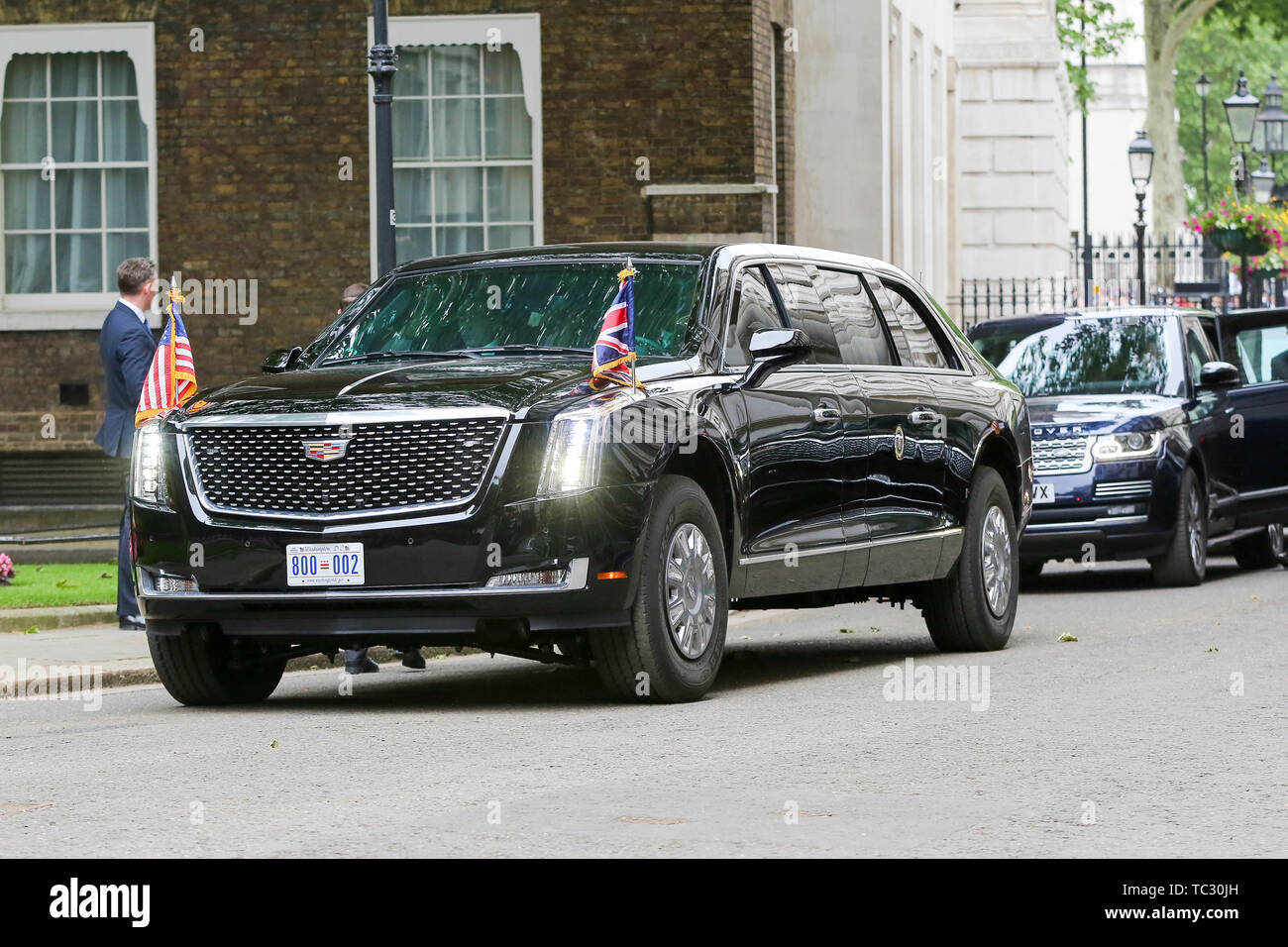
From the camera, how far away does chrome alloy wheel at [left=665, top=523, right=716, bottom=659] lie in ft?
31.7

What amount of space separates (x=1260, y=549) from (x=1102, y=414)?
297 centimetres

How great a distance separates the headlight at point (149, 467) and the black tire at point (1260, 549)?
1140cm

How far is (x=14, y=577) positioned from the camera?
17.8m

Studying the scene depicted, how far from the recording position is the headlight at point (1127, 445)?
17.0 metres

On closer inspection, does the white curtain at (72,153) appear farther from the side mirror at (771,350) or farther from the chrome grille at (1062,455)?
the side mirror at (771,350)

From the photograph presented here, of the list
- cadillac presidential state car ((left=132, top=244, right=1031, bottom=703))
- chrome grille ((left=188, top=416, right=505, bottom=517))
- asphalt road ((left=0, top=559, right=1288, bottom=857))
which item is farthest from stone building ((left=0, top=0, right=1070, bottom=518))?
chrome grille ((left=188, top=416, right=505, bottom=517))

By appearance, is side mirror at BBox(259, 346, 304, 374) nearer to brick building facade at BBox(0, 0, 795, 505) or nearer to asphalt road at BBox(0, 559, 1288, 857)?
asphalt road at BBox(0, 559, 1288, 857)

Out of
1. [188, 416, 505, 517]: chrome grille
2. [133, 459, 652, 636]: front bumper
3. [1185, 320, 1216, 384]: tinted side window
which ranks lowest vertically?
[133, 459, 652, 636]: front bumper

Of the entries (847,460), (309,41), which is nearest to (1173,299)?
(309,41)

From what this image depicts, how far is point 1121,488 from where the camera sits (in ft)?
55.7

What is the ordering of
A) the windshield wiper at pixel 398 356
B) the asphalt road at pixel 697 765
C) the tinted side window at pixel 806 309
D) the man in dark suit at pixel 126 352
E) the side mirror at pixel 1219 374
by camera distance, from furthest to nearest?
the side mirror at pixel 1219 374 < the man in dark suit at pixel 126 352 < the tinted side window at pixel 806 309 < the windshield wiper at pixel 398 356 < the asphalt road at pixel 697 765

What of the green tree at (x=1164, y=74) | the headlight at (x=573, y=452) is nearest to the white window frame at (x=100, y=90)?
the headlight at (x=573, y=452)

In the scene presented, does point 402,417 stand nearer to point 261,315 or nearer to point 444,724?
point 444,724

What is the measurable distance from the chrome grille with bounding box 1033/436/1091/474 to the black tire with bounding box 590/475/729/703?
7527 millimetres
